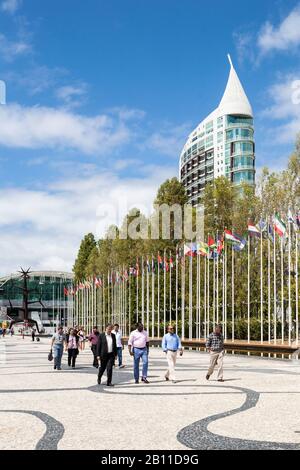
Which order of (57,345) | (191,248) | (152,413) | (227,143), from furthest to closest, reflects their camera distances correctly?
(227,143) < (191,248) < (57,345) < (152,413)

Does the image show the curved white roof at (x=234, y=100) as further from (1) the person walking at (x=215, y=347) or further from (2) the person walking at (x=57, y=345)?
(1) the person walking at (x=215, y=347)

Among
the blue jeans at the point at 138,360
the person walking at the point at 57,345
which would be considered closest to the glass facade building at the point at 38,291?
the person walking at the point at 57,345

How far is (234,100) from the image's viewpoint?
466 ft

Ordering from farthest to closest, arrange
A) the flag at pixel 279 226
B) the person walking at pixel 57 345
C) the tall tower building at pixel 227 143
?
the tall tower building at pixel 227 143
the flag at pixel 279 226
the person walking at pixel 57 345

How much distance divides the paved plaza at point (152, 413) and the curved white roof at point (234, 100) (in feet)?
396

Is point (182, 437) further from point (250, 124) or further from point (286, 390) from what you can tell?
point (250, 124)

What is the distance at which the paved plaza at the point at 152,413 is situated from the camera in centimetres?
972

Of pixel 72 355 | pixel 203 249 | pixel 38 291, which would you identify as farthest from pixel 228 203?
pixel 38 291

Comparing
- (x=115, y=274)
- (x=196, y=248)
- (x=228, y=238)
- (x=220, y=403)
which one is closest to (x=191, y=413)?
(x=220, y=403)

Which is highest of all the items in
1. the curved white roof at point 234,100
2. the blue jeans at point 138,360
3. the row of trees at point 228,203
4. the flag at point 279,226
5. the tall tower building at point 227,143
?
the curved white roof at point 234,100

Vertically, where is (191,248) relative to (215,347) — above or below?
above

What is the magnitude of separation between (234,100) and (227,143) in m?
10.4

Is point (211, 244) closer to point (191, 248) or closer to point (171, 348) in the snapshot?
point (191, 248)
